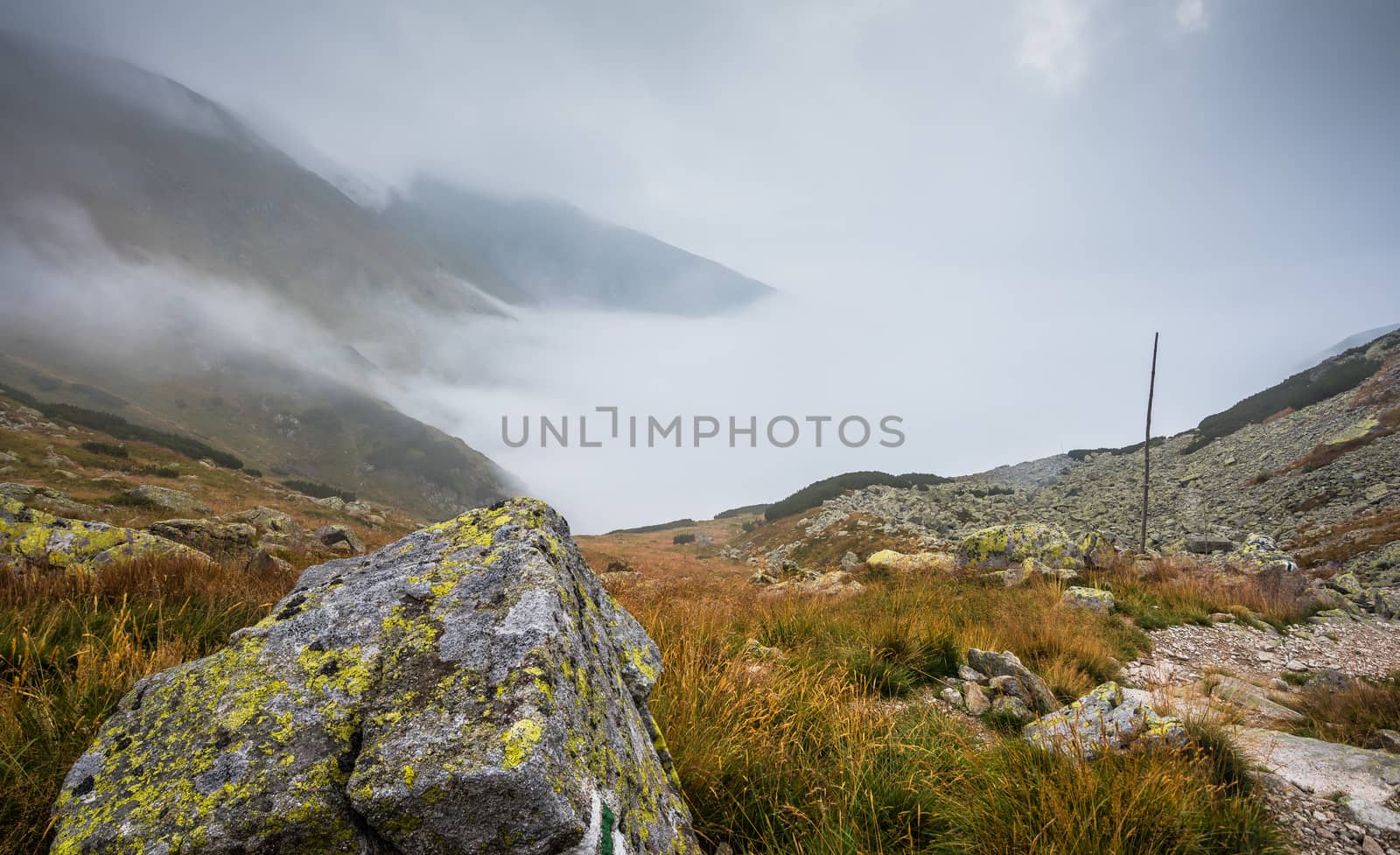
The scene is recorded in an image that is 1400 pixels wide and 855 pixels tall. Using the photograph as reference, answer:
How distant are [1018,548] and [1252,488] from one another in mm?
32367

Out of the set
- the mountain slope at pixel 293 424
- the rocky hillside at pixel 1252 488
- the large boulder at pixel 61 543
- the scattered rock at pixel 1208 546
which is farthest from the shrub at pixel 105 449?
the scattered rock at pixel 1208 546

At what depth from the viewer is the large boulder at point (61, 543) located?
6516 millimetres

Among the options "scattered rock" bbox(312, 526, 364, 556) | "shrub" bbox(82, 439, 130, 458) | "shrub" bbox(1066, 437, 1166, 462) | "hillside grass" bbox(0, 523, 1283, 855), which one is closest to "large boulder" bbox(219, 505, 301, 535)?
"scattered rock" bbox(312, 526, 364, 556)

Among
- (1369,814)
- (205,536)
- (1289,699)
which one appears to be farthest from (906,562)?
(205,536)

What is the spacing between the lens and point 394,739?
169 centimetres

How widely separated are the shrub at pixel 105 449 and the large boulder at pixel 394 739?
2027 inches

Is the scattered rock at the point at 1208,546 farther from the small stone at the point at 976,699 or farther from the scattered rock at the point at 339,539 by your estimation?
the scattered rock at the point at 339,539

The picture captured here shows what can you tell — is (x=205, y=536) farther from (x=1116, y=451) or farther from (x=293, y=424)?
(x=293, y=424)

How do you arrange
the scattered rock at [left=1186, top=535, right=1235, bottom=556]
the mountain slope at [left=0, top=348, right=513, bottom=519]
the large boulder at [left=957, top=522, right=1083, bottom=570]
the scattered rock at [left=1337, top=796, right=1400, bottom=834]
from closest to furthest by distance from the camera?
the scattered rock at [left=1337, top=796, right=1400, bottom=834] < the large boulder at [left=957, top=522, right=1083, bottom=570] < the scattered rock at [left=1186, top=535, right=1235, bottom=556] < the mountain slope at [left=0, top=348, right=513, bottom=519]

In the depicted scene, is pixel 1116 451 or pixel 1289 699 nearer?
pixel 1289 699

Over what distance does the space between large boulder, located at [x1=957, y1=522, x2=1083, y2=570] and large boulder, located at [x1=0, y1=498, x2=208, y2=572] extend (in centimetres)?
1770

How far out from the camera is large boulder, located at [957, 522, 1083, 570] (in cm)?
1541

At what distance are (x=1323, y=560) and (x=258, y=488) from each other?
62.3m

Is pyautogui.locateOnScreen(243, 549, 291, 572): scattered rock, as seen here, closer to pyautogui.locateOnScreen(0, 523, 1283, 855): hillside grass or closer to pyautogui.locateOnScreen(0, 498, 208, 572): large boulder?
pyautogui.locateOnScreen(0, 498, 208, 572): large boulder
